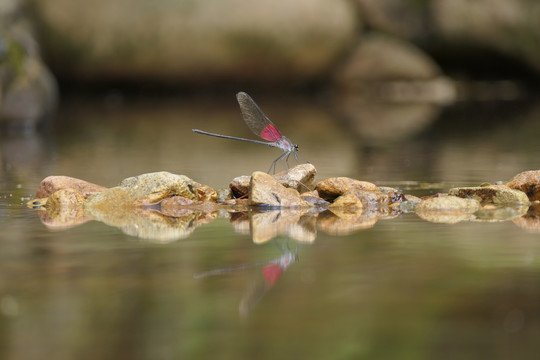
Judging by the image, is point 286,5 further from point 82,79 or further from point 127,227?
point 127,227

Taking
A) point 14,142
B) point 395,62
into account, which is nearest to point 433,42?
point 395,62

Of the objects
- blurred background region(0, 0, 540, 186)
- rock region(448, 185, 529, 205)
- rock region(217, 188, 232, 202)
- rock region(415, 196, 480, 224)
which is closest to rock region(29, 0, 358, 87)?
blurred background region(0, 0, 540, 186)

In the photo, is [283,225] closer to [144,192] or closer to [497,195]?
[144,192]

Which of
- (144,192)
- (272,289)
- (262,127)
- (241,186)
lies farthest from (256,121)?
(272,289)

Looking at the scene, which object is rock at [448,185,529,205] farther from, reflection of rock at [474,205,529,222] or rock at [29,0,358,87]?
rock at [29,0,358,87]

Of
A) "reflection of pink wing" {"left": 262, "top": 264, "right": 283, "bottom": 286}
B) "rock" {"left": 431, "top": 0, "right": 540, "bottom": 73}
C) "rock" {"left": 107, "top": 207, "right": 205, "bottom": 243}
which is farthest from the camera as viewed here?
"rock" {"left": 431, "top": 0, "right": 540, "bottom": 73}

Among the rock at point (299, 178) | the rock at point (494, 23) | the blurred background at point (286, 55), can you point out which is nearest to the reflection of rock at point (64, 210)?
the rock at point (299, 178)
